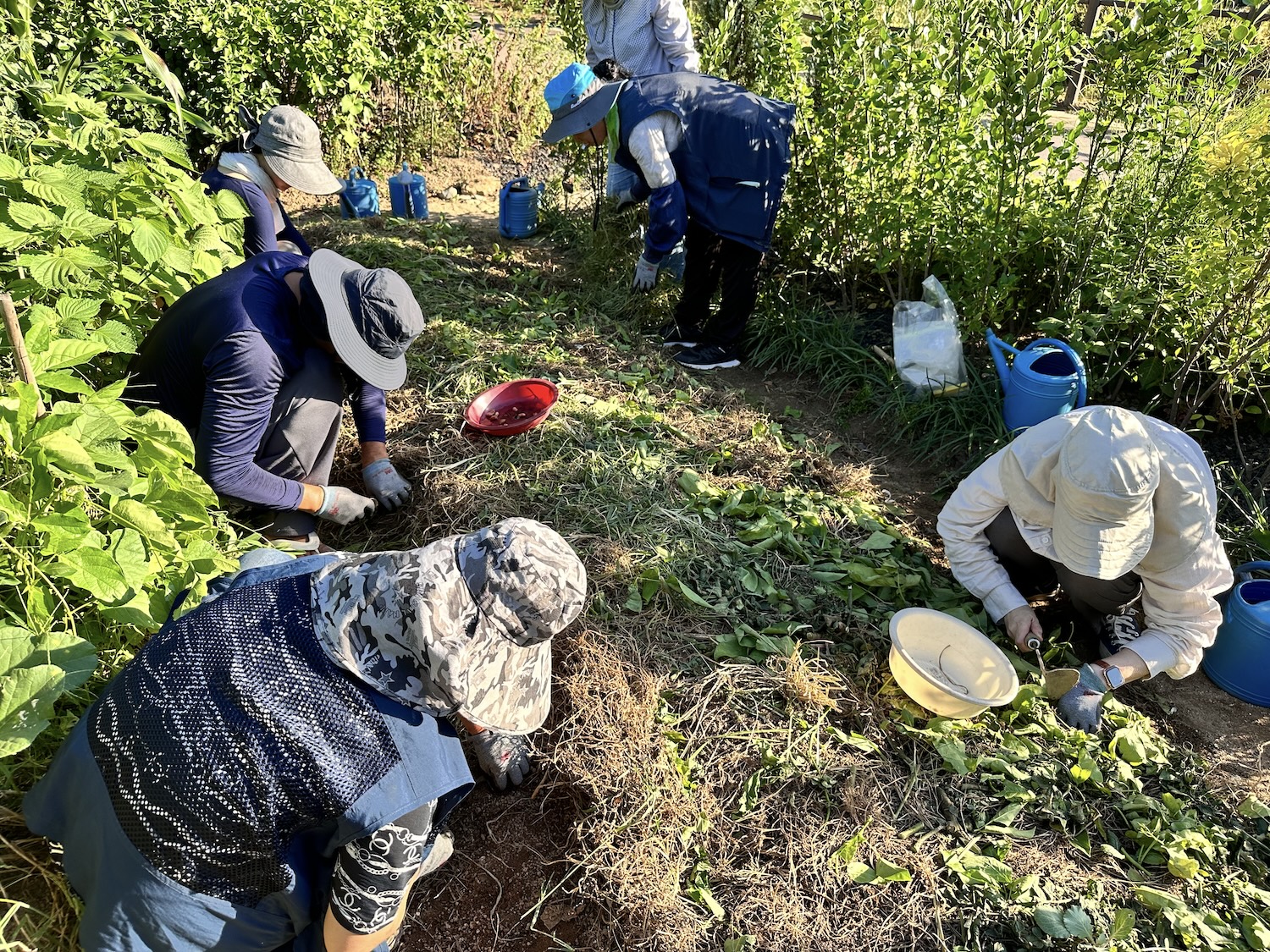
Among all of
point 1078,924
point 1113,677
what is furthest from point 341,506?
point 1113,677

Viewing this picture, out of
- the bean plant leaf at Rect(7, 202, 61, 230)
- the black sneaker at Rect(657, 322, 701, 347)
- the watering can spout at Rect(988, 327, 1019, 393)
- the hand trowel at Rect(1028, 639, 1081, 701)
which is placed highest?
the bean plant leaf at Rect(7, 202, 61, 230)

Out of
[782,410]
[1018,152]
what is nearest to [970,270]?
[1018,152]

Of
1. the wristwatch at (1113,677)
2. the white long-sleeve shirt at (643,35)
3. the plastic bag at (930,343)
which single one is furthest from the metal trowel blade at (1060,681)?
the white long-sleeve shirt at (643,35)

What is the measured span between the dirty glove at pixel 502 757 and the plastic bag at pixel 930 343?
2.61 m

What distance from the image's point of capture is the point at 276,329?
2412mm

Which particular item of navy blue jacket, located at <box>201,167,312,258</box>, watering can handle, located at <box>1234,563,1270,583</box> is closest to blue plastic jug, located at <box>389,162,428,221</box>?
navy blue jacket, located at <box>201,167,312,258</box>

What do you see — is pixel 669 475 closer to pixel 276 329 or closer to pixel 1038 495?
pixel 1038 495

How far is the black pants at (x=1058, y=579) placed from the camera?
261 centimetres

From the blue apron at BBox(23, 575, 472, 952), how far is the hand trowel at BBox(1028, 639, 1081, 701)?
184 centimetres

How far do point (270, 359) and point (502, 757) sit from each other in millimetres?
1362

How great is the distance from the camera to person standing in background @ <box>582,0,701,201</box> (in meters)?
4.14

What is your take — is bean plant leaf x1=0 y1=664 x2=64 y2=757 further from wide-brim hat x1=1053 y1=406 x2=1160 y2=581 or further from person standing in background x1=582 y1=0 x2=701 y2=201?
person standing in background x1=582 y1=0 x2=701 y2=201

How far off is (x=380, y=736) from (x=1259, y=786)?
8.56 ft

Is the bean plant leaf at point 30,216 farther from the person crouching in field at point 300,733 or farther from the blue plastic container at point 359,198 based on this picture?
the blue plastic container at point 359,198
